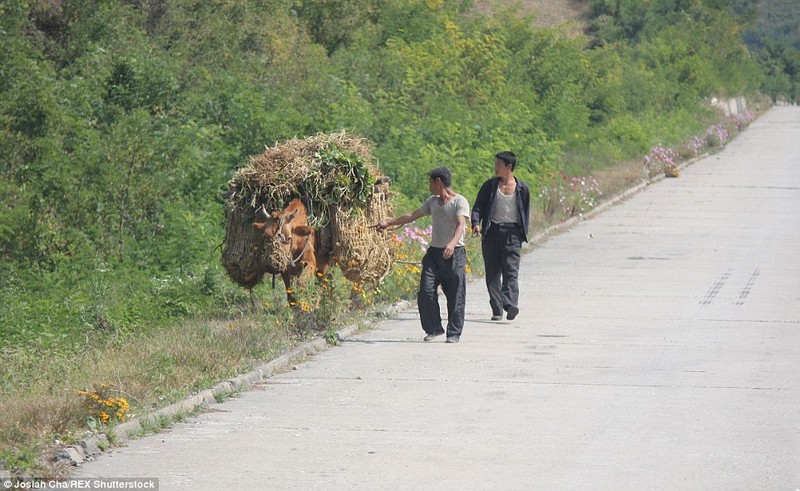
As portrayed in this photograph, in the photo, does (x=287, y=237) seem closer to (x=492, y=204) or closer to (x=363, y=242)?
(x=363, y=242)

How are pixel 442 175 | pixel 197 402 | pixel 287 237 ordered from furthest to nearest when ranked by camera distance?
pixel 442 175 → pixel 287 237 → pixel 197 402

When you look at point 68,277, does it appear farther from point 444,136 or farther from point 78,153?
point 444,136

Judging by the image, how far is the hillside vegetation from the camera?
14164 mm

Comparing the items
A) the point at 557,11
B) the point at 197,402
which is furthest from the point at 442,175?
the point at 557,11

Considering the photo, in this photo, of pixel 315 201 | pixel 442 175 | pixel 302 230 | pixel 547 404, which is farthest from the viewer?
pixel 315 201

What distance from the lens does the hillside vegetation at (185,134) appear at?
14.2 meters

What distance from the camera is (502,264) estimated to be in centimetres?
1552

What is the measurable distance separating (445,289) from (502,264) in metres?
1.50

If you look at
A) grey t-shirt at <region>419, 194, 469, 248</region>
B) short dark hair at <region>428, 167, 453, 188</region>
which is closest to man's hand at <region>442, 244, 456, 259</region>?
grey t-shirt at <region>419, 194, 469, 248</region>

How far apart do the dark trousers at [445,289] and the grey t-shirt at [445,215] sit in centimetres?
11

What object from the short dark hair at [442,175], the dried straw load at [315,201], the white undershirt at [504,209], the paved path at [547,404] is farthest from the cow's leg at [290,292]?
the white undershirt at [504,209]

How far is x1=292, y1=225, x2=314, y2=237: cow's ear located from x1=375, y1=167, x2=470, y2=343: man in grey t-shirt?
0.83m

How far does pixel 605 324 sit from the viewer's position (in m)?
15.2

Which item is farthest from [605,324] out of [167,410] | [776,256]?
[776,256]
